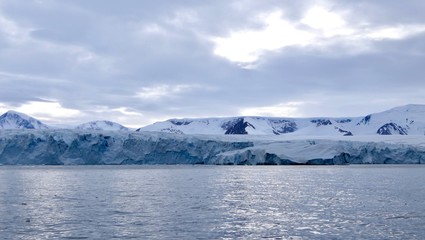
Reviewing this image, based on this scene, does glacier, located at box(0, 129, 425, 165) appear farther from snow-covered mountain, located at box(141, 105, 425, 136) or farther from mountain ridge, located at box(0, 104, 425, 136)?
snow-covered mountain, located at box(141, 105, 425, 136)

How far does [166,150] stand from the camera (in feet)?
131

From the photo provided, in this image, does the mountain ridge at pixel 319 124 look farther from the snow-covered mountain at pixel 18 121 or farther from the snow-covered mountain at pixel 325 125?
the snow-covered mountain at pixel 18 121

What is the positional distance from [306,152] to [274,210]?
91.3ft

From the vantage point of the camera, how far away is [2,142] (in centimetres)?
3694

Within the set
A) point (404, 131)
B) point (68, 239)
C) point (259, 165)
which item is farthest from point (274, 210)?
point (404, 131)

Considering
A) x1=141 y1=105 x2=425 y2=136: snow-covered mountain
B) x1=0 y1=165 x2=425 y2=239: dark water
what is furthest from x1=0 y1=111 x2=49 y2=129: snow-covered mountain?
x1=0 y1=165 x2=425 y2=239: dark water

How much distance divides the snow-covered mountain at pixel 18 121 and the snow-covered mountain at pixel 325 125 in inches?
1911

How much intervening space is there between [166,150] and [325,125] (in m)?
64.5

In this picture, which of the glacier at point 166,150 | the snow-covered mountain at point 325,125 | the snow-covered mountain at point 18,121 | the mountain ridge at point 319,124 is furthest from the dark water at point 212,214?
the snow-covered mountain at point 18,121

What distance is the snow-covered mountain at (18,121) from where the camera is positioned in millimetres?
142750

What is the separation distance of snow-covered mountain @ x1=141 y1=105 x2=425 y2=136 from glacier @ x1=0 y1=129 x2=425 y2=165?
50.5 meters

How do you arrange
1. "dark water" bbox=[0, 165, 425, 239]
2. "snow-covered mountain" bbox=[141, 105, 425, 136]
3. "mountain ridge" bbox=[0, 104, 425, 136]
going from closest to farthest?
"dark water" bbox=[0, 165, 425, 239]
"mountain ridge" bbox=[0, 104, 425, 136]
"snow-covered mountain" bbox=[141, 105, 425, 136]

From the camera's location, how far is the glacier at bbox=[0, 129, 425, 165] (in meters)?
37.5

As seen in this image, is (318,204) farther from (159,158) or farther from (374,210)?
(159,158)
